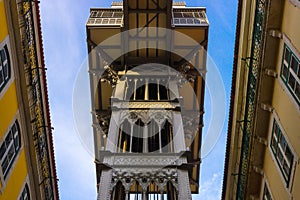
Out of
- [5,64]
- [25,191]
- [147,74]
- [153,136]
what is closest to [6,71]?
[5,64]

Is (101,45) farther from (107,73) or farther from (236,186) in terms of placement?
(236,186)

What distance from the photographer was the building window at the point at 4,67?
11422 millimetres

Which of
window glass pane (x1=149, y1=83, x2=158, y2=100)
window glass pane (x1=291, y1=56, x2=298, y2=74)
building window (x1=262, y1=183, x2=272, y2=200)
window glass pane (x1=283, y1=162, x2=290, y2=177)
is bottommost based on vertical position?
building window (x1=262, y1=183, x2=272, y2=200)

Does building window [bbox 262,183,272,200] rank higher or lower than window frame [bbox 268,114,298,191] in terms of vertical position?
lower

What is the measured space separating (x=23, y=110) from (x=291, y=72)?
710 centimetres

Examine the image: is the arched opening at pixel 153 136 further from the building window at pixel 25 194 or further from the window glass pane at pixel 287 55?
the window glass pane at pixel 287 55

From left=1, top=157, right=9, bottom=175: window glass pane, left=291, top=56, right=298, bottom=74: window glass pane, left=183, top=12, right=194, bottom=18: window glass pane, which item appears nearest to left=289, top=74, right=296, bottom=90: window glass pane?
left=291, top=56, right=298, bottom=74: window glass pane

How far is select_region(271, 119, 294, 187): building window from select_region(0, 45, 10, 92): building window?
670cm

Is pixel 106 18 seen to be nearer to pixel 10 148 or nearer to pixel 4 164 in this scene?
pixel 10 148

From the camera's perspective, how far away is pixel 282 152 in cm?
1128

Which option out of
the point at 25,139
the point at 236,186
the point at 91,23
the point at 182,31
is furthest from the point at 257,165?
the point at 91,23

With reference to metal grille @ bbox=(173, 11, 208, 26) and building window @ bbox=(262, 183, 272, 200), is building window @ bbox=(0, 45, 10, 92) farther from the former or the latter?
metal grille @ bbox=(173, 11, 208, 26)

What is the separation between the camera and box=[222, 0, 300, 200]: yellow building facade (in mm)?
10625

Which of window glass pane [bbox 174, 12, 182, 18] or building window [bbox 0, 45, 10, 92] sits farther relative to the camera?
window glass pane [bbox 174, 12, 182, 18]
